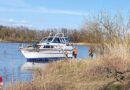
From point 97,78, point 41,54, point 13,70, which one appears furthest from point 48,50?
point 97,78

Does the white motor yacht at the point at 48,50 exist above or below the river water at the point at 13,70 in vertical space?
above

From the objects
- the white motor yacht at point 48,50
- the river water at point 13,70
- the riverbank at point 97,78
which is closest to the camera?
the riverbank at point 97,78

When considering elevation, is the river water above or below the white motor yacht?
below

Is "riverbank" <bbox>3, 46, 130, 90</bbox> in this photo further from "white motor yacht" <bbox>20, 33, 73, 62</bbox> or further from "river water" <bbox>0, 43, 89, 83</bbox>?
"white motor yacht" <bbox>20, 33, 73, 62</bbox>

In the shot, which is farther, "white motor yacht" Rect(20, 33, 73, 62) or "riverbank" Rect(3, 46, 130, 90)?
"white motor yacht" Rect(20, 33, 73, 62)

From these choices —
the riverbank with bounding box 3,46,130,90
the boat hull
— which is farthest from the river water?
the riverbank with bounding box 3,46,130,90

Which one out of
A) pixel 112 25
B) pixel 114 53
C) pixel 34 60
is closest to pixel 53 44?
pixel 34 60

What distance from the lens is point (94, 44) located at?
65.8 ft

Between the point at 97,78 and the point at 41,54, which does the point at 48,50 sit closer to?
the point at 41,54

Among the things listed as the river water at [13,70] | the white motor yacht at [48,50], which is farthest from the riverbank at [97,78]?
the white motor yacht at [48,50]

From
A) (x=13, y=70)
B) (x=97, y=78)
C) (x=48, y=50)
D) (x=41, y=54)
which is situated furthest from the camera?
(x=48, y=50)

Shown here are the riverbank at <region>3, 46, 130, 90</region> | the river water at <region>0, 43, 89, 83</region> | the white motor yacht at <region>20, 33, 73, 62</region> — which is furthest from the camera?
the white motor yacht at <region>20, 33, 73, 62</region>

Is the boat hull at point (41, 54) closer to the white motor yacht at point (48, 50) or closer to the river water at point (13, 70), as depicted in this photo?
the white motor yacht at point (48, 50)

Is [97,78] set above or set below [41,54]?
above
